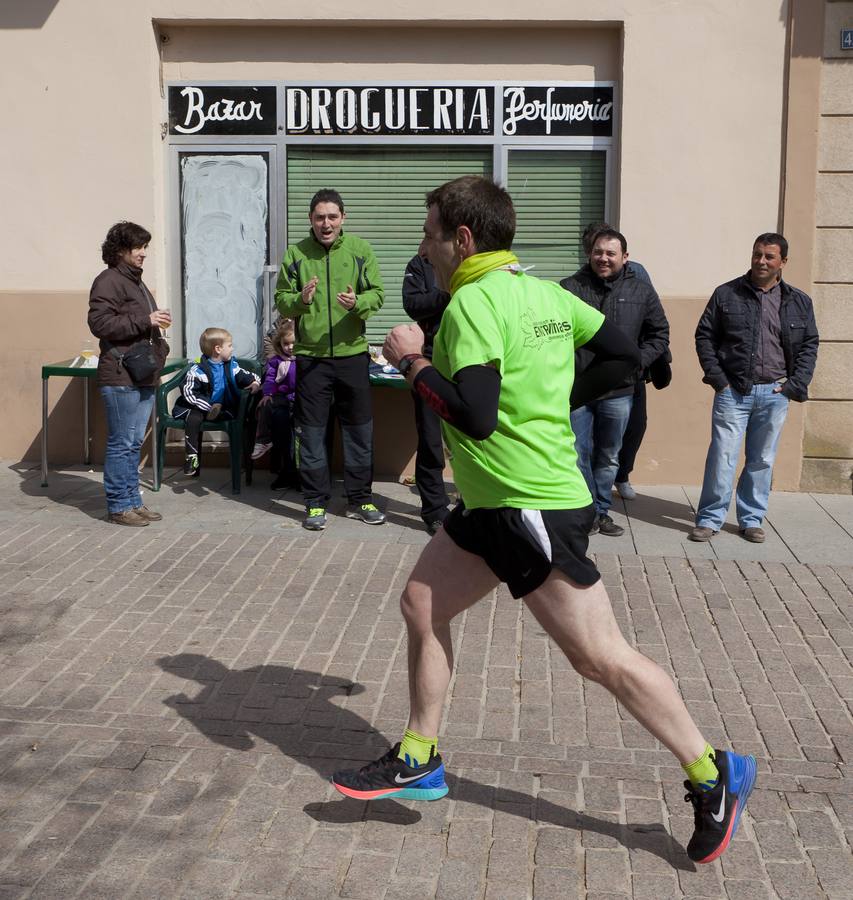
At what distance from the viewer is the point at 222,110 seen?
9.61 metres

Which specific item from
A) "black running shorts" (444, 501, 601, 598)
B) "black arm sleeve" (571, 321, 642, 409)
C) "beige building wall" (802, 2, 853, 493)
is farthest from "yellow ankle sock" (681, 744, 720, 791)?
"beige building wall" (802, 2, 853, 493)

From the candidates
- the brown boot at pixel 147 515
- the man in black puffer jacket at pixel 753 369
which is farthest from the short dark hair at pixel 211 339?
the man in black puffer jacket at pixel 753 369

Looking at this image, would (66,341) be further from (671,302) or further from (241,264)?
(671,302)

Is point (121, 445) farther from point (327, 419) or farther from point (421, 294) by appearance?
point (421, 294)

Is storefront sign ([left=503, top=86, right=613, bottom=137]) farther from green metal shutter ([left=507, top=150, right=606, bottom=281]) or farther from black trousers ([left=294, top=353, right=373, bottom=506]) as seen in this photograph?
black trousers ([left=294, top=353, right=373, bottom=506])

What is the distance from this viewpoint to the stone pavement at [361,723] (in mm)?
3674

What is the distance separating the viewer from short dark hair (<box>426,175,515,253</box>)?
3641mm

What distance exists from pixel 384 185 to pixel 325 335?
2.26m

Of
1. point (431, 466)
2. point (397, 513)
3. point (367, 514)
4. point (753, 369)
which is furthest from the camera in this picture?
point (397, 513)

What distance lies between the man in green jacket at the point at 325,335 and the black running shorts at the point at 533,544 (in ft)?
13.9

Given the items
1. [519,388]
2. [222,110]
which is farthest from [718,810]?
[222,110]

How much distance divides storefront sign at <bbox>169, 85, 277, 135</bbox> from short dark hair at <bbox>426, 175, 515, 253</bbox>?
6266 millimetres

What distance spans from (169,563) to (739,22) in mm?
5627

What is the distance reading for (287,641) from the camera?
5.70 metres
